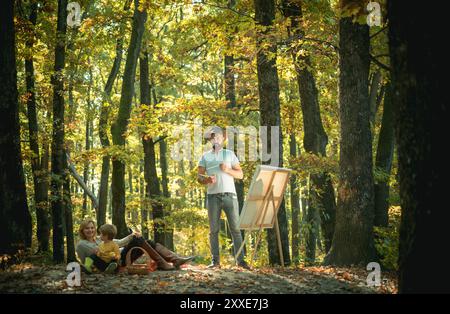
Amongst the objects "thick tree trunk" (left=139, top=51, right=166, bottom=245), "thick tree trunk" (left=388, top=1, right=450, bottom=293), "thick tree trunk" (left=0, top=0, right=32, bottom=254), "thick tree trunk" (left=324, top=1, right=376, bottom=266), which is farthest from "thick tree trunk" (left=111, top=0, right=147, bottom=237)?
"thick tree trunk" (left=388, top=1, right=450, bottom=293)

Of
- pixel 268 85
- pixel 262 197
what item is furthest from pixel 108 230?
pixel 268 85

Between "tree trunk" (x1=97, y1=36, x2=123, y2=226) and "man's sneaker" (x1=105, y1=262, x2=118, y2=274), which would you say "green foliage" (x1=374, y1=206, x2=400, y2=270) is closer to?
"man's sneaker" (x1=105, y1=262, x2=118, y2=274)

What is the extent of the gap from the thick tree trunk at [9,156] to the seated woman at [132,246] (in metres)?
1.21

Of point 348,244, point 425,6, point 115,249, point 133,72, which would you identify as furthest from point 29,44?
point 425,6

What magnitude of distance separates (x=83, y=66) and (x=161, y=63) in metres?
4.67

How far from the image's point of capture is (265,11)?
11.0 meters

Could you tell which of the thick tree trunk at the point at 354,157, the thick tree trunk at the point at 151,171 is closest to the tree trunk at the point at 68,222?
the thick tree trunk at the point at 151,171

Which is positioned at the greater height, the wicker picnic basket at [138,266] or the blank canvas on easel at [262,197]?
the blank canvas on easel at [262,197]

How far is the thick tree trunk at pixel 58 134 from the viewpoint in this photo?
522 inches

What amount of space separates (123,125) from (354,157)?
8.80 metres

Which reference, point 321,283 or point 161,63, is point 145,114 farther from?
point 321,283

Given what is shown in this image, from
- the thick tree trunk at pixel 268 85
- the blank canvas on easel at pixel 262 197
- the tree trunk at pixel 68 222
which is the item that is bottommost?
the tree trunk at pixel 68 222

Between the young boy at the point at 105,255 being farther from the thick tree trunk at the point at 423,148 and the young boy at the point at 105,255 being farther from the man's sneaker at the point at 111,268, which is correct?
the thick tree trunk at the point at 423,148
